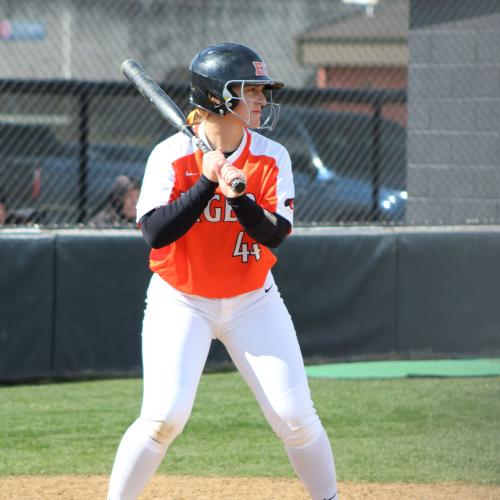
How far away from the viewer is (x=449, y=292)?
773cm

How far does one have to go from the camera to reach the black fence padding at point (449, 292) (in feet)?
25.2

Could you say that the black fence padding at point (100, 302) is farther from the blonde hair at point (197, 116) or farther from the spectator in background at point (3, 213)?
the blonde hair at point (197, 116)

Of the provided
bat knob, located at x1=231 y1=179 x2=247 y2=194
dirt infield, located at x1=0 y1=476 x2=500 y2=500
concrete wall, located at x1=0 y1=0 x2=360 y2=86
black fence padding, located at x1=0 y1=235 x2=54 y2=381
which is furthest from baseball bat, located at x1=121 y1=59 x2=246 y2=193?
concrete wall, located at x1=0 y1=0 x2=360 y2=86

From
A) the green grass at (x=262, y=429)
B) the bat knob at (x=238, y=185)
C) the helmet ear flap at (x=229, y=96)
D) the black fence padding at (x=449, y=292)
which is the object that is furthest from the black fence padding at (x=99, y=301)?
the bat knob at (x=238, y=185)

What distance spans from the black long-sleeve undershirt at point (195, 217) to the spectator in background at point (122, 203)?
4243mm

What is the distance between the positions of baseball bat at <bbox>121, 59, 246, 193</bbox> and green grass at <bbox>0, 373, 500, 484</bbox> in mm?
1879

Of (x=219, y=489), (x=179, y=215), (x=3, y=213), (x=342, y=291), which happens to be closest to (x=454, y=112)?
(x=342, y=291)

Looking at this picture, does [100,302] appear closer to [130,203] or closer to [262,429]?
[130,203]

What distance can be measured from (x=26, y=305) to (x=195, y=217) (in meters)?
3.65

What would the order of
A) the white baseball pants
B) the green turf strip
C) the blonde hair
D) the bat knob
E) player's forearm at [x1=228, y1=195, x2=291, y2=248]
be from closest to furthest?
the bat knob < player's forearm at [x1=228, y1=195, x2=291, y2=248] < the white baseball pants < the blonde hair < the green turf strip

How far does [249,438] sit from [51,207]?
150 inches

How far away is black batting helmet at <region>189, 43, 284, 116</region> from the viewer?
3.71 metres

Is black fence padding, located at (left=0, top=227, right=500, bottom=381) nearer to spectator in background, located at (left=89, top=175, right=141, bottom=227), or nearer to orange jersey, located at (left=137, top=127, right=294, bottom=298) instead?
spectator in background, located at (left=89, top=175, right=141, bottom=227)

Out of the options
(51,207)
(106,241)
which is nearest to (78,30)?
(51,207)
